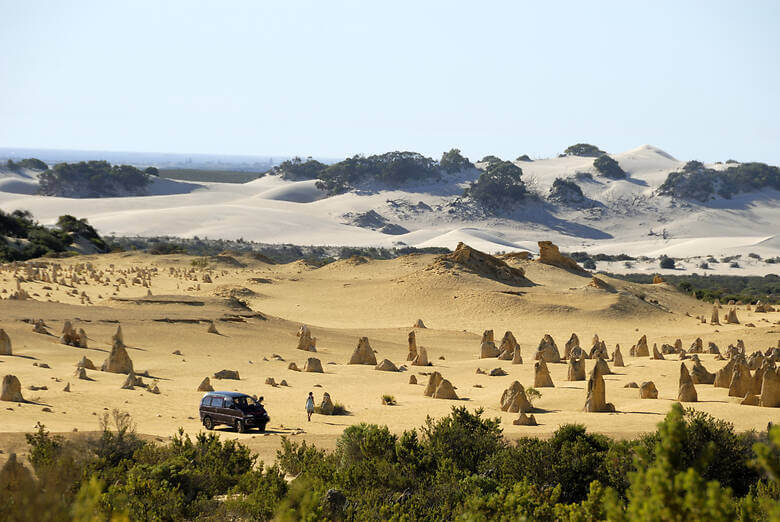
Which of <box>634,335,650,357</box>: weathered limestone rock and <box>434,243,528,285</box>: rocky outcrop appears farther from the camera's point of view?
<box>434,243,528,285</box>: rocky outcrop

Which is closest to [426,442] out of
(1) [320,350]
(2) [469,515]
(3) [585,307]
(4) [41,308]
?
(2) [469,515]

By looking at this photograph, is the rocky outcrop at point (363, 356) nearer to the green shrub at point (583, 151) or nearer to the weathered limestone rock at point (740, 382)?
the weathered limestone rock at point (740, 382)

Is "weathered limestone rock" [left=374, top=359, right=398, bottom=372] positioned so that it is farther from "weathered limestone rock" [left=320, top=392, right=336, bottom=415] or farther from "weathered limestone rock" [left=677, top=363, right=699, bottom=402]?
"weathered limestone rock" [left=677, top=363, right=699, bottom=402]

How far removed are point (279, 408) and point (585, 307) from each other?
2703 cm

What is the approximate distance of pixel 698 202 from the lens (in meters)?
132

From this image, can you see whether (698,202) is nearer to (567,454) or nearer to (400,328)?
(400,328)

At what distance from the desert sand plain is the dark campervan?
0.78 feet

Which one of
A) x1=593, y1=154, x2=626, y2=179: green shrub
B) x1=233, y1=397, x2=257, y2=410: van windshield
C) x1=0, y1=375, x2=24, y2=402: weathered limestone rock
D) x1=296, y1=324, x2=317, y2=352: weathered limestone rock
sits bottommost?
x1=296, y1=324, x2=317, y2=352: weathered limestone rock

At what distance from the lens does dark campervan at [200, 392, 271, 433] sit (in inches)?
695

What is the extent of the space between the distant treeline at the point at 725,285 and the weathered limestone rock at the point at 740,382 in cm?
3523

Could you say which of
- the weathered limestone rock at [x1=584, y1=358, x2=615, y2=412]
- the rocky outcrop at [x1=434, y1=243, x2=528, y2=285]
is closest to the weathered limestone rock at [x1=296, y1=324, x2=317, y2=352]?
the weathered limestone rock at [x1=584, y1=358, x2=615, y2=412]

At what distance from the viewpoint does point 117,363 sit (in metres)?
23.3

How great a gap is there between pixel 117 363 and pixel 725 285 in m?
61.0

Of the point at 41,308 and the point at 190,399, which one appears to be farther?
the point at 41,308
